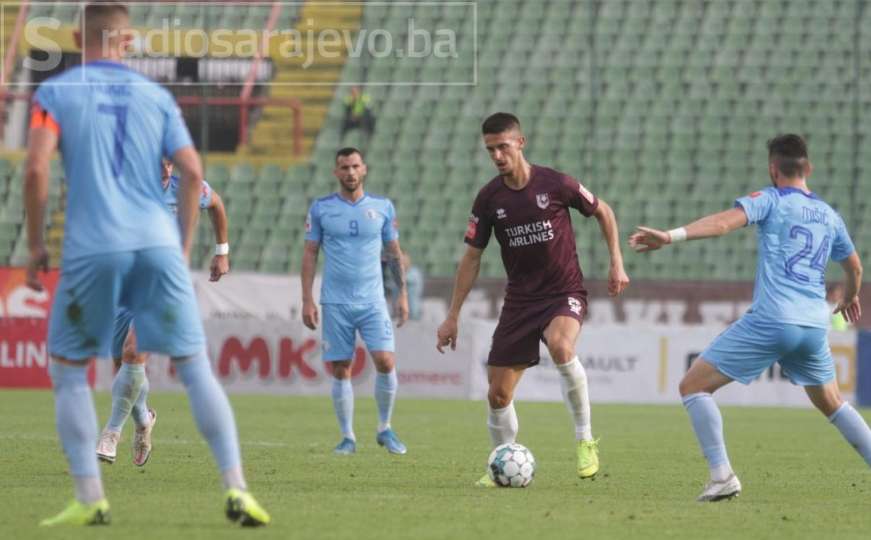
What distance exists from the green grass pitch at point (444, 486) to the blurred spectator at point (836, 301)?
5.11m

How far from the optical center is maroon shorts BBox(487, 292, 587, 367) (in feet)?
33.0

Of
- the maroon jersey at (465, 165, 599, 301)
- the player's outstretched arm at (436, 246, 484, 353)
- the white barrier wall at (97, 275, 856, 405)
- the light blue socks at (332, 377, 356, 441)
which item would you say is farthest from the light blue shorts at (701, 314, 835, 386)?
the white barrier wall at (97, 275, 856, 405)

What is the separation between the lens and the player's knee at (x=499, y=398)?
10.1 metres

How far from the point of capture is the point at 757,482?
1041cm

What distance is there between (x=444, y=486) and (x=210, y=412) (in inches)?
121

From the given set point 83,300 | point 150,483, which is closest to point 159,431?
point 150,483

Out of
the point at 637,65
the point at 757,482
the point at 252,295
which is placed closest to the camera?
the point at 757,482

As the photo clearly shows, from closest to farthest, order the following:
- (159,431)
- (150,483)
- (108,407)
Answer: (150,483) → (159,431) → (108,407)

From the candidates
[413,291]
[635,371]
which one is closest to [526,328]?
[635,371]

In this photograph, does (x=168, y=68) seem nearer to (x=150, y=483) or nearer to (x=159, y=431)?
(x=159, y=431)

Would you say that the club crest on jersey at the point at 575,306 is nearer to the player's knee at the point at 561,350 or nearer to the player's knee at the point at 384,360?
the player's knee at the point at 561,350

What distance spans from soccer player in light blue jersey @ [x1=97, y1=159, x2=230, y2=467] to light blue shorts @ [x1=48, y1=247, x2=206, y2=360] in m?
3.46

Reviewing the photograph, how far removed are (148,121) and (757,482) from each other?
5.22m

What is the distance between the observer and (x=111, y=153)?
684 centimetres
